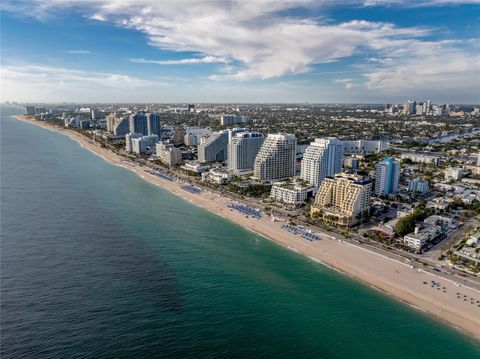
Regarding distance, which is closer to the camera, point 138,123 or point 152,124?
point 138,123

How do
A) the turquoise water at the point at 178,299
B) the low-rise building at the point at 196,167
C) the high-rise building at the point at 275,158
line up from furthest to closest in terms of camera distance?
the low-rise building at the point at 196,167 < the high-rise building at the point at 275,158 < the turquoise water at the point at 178,299

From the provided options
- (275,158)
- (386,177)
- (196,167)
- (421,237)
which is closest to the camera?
(421,237)

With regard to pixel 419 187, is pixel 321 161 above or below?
above

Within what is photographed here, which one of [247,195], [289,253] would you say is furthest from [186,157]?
[289,253]

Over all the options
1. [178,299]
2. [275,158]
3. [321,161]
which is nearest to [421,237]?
[321,161]

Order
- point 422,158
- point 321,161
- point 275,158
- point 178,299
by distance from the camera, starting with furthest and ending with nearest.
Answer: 1. point 422,158
2. point 275,158
3. point 321,161
4. point 178,299

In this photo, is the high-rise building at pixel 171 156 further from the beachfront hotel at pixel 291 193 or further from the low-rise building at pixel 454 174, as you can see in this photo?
the low-rise building at pixel 454 174

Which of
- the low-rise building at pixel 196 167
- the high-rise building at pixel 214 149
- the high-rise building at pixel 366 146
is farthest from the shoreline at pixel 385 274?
the high-rise building at pixel 366 146

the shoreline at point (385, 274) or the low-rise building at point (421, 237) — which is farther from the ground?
the low-rise building at point (421, 237)

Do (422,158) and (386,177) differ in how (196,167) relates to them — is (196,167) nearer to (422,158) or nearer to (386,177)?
(386,177)
